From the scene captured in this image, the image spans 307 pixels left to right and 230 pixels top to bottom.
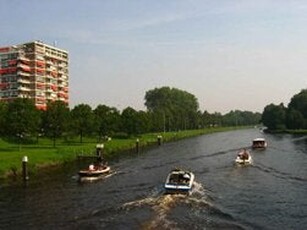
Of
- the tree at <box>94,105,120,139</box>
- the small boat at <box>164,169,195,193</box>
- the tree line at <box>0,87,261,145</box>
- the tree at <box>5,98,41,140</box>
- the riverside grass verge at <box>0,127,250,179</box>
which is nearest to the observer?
the small boat at <box>164,169,195,193</box>

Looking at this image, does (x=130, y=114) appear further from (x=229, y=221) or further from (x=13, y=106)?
(x=229, y=221)

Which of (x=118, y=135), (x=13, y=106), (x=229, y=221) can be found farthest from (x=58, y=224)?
(x=118, y=135)

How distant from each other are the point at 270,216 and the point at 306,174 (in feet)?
101

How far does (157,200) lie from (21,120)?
59873 millimetres

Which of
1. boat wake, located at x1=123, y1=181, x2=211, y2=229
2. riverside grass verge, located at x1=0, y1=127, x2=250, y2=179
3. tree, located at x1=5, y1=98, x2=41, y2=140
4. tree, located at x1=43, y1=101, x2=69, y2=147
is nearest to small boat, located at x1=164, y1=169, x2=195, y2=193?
boat wake, located at x1=123, y1=181, x2=211, y2=229

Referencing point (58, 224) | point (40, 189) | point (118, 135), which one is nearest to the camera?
point (58, 224)

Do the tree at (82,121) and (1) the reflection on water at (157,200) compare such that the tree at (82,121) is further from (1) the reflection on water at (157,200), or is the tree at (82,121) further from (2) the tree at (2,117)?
(1) the reflection on water at (157,200)

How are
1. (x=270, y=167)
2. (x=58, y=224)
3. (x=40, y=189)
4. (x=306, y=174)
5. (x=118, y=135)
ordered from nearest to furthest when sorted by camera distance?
(x=58, y=224), (x=40, y=189), (x=306, y=174), (x=270, y=167), (x=118, y=135)

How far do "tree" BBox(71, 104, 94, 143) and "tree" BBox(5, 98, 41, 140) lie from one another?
14443 millimetres

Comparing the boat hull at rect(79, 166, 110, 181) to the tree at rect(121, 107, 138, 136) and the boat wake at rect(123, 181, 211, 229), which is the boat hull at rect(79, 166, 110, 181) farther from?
the tree at rect(121, 107, 138, 136)

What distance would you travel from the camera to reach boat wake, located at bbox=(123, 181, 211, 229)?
43.6 m

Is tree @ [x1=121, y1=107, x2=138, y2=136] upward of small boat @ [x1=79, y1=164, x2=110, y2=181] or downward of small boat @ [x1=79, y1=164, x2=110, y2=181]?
upward

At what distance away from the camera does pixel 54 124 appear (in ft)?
394

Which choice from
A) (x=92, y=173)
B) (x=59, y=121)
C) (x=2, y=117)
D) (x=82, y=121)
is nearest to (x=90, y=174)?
(x=92, y=173)
